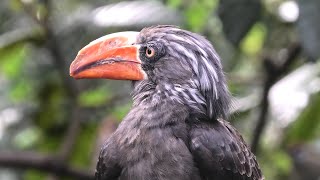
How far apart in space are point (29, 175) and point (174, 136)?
2928 mm

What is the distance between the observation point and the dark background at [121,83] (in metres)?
4.30

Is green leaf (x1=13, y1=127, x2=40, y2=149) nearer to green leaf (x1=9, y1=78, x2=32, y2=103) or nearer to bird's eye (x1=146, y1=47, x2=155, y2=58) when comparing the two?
green leaf (x1=9, y1=78, x2=32, y2=103)

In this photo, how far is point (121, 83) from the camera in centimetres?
569

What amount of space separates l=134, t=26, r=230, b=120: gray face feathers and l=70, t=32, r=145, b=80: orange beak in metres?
0.04

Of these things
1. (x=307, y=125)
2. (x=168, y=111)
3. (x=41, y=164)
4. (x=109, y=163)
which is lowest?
(x=41, y=164)

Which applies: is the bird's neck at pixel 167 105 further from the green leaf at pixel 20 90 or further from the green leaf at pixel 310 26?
the green leaf at pixel 20 90

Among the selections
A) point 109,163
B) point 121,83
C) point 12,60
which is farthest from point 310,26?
point 121,83

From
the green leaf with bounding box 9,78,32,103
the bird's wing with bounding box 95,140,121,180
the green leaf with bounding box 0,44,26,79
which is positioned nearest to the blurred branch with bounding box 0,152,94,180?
the green leaf with bounding box 0,44,26,79

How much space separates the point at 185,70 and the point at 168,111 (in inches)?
6.8

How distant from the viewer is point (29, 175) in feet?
18.9

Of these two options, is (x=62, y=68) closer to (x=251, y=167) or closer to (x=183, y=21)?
(x=183, y=21)

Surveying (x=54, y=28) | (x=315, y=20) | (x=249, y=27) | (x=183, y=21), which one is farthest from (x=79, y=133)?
(x=315, y=20)

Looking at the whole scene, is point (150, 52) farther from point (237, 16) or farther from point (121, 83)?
point (121, 83)

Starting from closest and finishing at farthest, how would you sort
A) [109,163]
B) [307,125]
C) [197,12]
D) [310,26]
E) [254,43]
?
[109,163] < [310,26] < [197,12] < [307,125] < [254,43]
